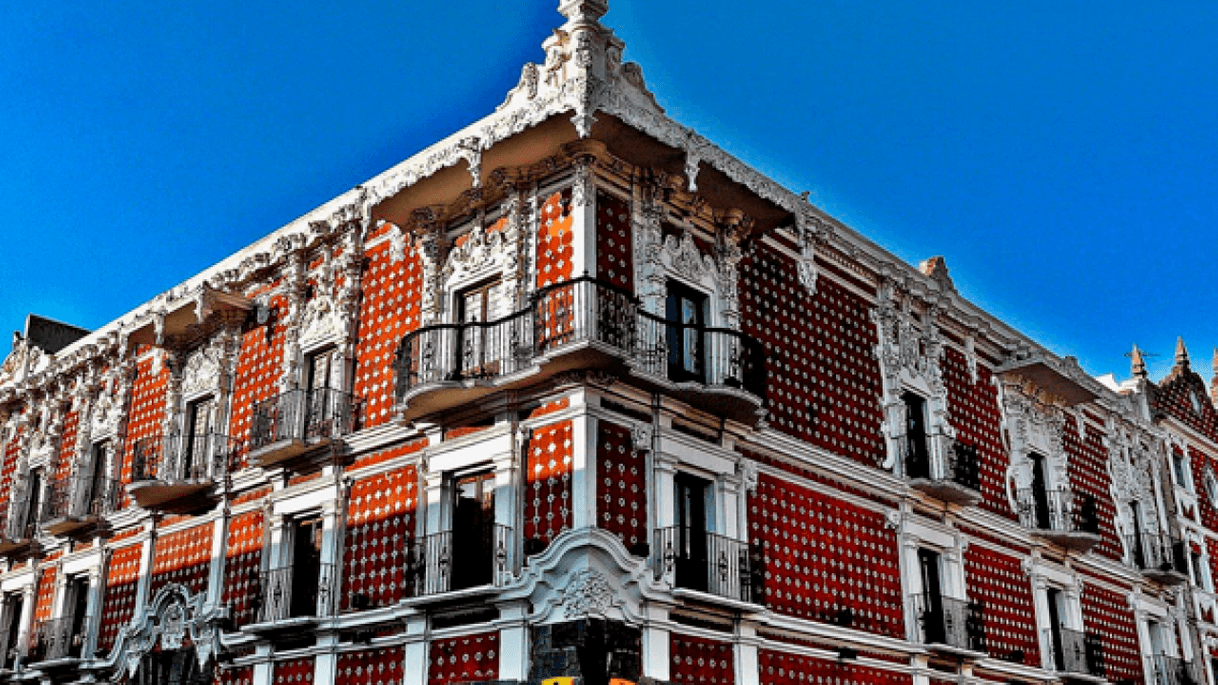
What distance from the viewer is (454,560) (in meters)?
16.1

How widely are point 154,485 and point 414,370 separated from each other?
630 cm

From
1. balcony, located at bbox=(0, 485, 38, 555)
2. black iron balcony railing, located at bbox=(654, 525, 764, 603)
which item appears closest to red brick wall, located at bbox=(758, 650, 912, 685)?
black iron balcony railing, located at bbox=(654, 525, 764, 603)

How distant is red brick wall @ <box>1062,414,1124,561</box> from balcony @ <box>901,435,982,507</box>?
17.8ft

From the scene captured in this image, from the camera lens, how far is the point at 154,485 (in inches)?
811

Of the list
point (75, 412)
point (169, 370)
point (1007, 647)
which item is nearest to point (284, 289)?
point (169, 370)

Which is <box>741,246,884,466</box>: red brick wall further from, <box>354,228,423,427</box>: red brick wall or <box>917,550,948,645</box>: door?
<box>354,228,423,427</box>: red brick wall

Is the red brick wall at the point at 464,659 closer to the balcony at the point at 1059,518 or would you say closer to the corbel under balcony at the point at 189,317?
the corbel under balcony at the point at 189,317

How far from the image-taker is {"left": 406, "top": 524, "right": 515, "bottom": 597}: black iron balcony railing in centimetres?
1575

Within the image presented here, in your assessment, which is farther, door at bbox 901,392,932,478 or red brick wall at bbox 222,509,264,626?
door at bbox 901,392,932,478

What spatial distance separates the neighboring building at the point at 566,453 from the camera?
616 inches

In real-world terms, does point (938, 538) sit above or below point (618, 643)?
above

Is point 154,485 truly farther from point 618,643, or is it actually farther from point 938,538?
point 938,538

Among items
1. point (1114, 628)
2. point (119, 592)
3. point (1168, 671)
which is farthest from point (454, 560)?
point (1168, 671)

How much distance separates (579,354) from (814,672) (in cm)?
634
